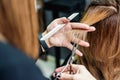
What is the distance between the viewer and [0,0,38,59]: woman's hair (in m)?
0.62

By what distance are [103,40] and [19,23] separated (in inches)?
24.6

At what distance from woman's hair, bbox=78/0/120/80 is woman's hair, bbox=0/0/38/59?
1.77 ft

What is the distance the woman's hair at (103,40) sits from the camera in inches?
45.5

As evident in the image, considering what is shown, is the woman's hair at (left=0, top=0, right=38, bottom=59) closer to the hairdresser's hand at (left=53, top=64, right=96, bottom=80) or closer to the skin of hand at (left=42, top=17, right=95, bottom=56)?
the hairdresser's hand at (left=53, top=64, right=96, bottom=80)

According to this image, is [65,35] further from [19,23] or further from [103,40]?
Result: [19,23]

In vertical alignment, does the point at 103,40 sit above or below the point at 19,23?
below

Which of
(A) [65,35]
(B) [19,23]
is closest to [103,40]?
(A) [65,35]

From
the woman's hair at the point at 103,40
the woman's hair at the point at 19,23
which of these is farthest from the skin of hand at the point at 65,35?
the woman's hair at the point at 19,23

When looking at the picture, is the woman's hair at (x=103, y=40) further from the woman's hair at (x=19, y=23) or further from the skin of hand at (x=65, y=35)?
the woman's hair at (x=19, y=23)

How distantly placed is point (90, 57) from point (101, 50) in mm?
71

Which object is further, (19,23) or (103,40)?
(103,40)

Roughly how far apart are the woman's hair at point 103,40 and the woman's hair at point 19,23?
0.54m

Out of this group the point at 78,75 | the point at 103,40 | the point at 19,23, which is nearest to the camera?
the point at 19,23

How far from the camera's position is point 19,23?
63cm
